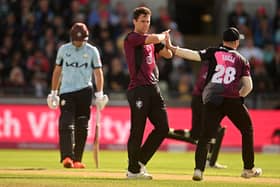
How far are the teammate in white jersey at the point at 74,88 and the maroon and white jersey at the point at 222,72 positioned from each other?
10.7 ft

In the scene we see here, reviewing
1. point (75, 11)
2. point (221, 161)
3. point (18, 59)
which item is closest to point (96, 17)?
point (75, 11)

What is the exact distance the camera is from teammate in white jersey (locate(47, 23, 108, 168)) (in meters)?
17.0

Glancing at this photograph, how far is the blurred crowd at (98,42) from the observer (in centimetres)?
2992

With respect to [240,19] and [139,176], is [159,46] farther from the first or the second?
[240,19]

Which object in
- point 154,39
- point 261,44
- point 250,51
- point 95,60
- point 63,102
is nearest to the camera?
point 154,39

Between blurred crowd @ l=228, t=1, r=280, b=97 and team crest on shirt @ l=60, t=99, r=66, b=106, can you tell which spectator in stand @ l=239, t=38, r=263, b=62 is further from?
team crest on shirt @ l=60, t=99, r=66, b=106

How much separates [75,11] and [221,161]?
37.6ft

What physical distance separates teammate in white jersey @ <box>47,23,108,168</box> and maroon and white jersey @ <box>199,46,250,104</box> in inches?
128

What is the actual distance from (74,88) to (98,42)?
1440cm

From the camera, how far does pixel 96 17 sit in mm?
32562

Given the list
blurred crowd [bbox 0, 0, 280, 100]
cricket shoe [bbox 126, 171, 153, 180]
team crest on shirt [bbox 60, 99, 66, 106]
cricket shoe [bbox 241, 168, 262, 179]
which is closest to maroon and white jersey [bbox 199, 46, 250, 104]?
cricket shoe [bbox 241, 168, 262, 179]

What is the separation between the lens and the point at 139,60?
47.8 feet

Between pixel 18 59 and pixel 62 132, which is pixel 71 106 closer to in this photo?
pixel 62 132

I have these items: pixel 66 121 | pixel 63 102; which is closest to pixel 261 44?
pixel 63 102
